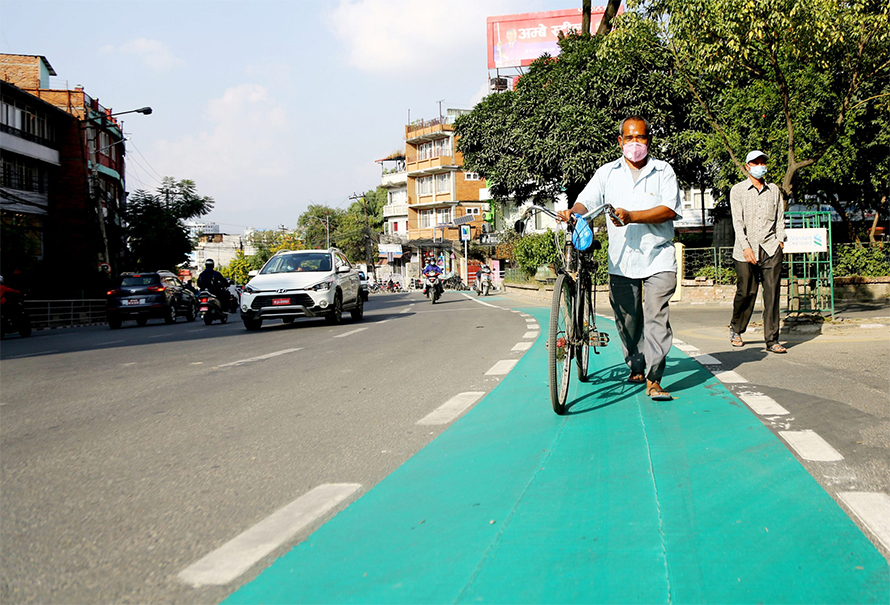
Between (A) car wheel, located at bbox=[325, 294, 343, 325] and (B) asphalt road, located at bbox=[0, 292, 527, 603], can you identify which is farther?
(A) car wheel, located at bbox=[325, 294, 343, 325]

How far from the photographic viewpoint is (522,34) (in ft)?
205

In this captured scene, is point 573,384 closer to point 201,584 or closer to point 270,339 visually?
point 201,584

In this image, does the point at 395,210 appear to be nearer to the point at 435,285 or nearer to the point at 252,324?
the point at 435,285

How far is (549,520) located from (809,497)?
1.17 m

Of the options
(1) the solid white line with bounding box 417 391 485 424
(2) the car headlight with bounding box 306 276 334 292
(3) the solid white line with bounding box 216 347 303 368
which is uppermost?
(2) the car headlight with bounding box 306 276 334 292

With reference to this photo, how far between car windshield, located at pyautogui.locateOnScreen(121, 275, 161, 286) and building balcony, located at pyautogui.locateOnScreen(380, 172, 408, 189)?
204 feet

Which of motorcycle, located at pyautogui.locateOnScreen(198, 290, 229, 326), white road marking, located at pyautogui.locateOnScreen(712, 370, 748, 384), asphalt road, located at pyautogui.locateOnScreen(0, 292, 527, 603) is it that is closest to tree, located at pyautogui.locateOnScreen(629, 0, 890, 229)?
asphalt road, located at pyautogui.locateOnScreen(0, 292, 527, 603)

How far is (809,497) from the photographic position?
11.5 ft

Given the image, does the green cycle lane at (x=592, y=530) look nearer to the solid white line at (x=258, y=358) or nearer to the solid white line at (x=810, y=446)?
the solid white line at (x=810, y=446)

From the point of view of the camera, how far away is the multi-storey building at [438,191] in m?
77.2

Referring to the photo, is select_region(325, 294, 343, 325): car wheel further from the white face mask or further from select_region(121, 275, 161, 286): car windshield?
the white face mask

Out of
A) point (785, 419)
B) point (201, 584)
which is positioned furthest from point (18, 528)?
point (785, 419)

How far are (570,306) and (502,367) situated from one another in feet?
9.46

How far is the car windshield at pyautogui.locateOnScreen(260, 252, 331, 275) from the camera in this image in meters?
17.1
